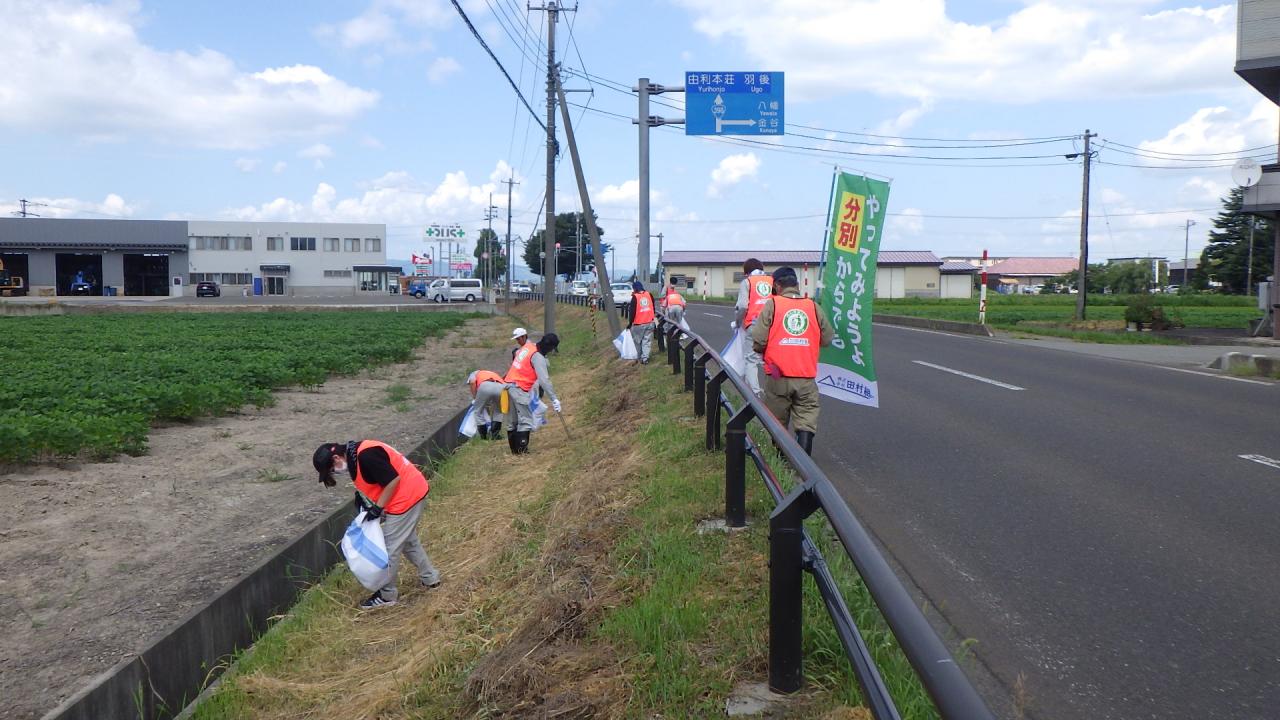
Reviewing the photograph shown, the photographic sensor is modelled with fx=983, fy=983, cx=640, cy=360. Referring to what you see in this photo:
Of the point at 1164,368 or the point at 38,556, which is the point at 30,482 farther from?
the point at 1164,368

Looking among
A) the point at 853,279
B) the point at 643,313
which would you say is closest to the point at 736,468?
the point at 853,279

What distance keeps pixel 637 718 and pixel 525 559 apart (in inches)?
139

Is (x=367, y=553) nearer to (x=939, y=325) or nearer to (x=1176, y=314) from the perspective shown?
(x=939, y=325)

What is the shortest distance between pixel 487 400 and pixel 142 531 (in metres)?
4.25

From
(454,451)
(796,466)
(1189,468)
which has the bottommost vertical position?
(454,451)

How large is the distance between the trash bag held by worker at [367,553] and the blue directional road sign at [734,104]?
1624cm

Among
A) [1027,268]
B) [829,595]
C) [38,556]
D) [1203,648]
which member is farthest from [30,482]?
A: [1027,268]

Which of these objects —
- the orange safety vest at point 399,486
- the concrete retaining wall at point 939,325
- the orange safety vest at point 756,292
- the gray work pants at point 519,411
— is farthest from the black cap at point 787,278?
the concrete retaining wall at point 939,325

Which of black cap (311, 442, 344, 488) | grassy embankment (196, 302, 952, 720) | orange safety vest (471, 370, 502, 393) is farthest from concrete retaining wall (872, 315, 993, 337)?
black cap (311, 442, 344, 488)

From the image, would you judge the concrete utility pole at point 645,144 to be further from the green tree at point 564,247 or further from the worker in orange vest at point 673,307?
the green tree at point 564,247

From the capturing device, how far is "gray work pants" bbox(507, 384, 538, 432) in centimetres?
1169

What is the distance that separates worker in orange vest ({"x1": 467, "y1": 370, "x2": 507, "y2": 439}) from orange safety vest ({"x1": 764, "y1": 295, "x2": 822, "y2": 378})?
4.77 m

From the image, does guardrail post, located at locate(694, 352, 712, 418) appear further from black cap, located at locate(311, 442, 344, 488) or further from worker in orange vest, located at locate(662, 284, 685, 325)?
worker in orange vest, located at locate(662, 284, 685, 325)

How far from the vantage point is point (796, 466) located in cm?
385
